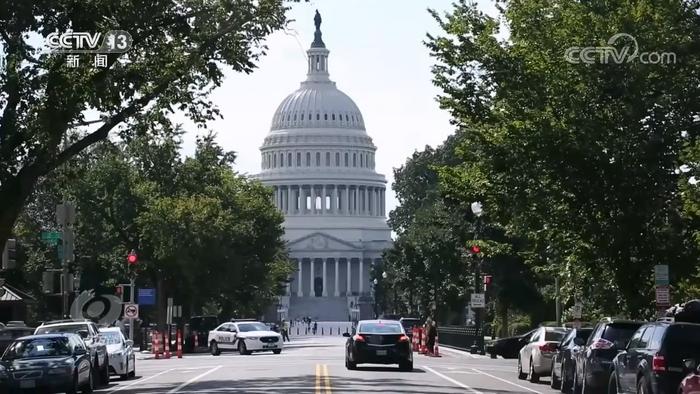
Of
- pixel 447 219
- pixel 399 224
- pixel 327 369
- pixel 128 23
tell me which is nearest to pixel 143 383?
pixel 327 369

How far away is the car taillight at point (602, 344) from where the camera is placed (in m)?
28.7

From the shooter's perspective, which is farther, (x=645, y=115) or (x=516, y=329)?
(x=516, y=329)

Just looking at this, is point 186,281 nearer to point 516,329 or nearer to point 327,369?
point 516,329

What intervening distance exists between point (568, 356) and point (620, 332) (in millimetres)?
3343

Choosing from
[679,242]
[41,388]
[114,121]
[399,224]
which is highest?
[399,224]

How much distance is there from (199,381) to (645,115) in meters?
12.5

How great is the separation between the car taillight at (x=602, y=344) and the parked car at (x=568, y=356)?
1.43m

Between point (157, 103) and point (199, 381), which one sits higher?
point (157, 103)

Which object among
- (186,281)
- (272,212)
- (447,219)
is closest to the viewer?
(186,281)

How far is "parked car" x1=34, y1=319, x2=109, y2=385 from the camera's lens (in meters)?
35.8

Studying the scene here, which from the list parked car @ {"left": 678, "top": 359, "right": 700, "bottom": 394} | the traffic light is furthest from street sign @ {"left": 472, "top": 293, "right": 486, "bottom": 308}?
parked car @ {"left": 678, "top": 359, "right": 700, "bottom": 394}

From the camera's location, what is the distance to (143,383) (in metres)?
37.4

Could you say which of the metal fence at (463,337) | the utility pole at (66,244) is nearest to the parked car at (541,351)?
the utility pole at (66,244)

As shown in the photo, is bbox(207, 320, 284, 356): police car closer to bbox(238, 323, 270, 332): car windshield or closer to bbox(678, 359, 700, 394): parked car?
bbox(238, 323, 270, 332): car windshield
